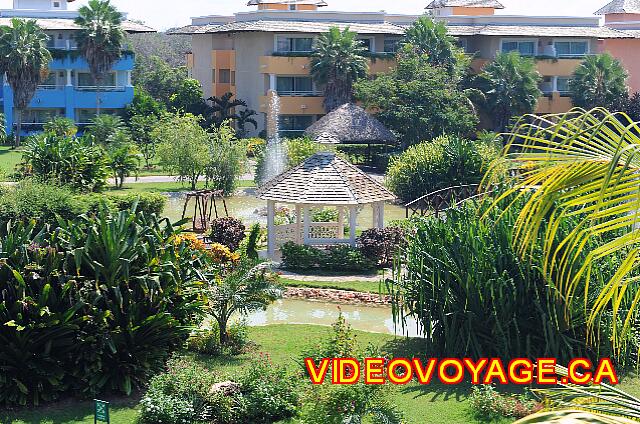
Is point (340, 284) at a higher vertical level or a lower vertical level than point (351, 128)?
lower

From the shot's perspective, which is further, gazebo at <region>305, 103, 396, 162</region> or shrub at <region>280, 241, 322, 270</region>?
gazebo at <region>305, 103, 396, 162</region>

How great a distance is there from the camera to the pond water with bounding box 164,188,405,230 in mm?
33531

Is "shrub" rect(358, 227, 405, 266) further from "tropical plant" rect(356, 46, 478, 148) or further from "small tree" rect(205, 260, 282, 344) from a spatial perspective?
"tropical plant" rect(356, 46, 478, 148)

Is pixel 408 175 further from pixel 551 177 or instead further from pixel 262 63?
pixel 551 177

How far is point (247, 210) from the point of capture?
118ft

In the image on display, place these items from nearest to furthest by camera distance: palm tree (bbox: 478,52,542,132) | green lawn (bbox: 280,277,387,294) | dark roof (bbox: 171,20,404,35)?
1. green lawn (bbox: 280,277,387,294)
2. palm tree (bbox: 478,52,542,132)
3. dark roof (bbox: 171,20,404,35)

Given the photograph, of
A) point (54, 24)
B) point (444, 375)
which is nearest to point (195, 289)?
point (444, 375)

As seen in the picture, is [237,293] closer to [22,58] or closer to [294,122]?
[22,58]

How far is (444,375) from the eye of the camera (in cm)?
1509

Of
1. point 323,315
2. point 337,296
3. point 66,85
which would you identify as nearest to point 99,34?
point 66,85

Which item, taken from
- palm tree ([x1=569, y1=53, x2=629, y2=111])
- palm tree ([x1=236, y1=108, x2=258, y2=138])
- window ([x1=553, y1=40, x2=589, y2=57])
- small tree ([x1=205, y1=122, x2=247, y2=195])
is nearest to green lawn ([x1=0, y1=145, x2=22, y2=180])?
small tree ([x1=205, y1=122, x2=247, y2=195])

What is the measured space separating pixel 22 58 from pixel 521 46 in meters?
27.3

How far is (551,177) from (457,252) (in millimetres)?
10531

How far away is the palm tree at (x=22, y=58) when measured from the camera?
5178cm
